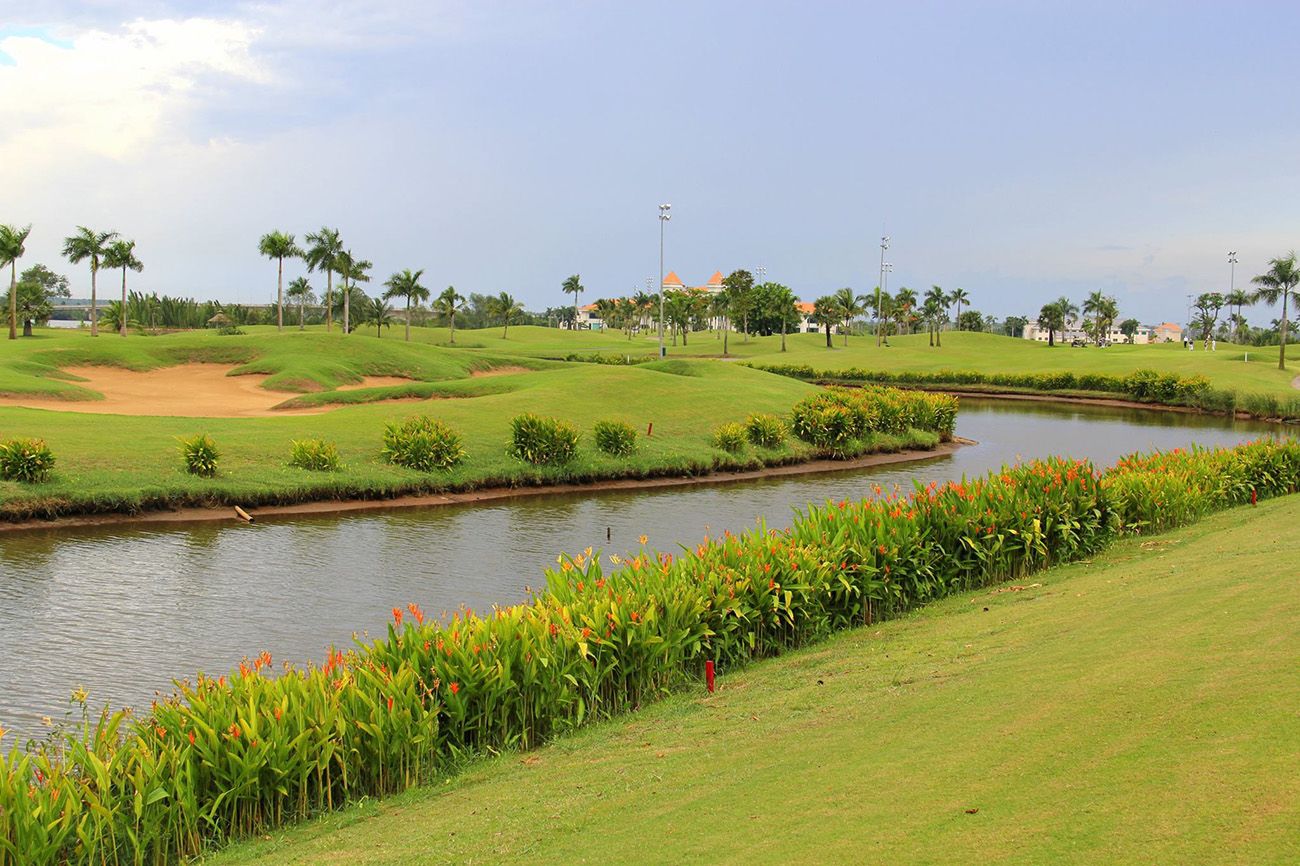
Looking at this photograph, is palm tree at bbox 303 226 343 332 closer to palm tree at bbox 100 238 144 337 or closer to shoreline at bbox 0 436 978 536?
palm tree at bbox 100 238 144 337

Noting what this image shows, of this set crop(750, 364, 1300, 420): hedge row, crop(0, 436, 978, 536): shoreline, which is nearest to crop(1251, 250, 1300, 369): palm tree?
crop(750, 364, 1300, 420): hedge row

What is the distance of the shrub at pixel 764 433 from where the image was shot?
3781cm

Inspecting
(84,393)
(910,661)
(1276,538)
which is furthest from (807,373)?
(910,661)

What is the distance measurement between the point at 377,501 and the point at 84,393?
21902 millimetres

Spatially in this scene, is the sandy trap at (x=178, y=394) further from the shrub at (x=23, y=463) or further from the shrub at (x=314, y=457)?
the shrub at (x=23, y=463)

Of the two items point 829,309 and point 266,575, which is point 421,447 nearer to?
point 266,575

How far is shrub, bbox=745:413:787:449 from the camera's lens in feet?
124

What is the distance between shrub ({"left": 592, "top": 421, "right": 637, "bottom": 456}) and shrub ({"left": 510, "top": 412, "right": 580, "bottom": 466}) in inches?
62.1

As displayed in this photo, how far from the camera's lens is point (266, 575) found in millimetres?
19234

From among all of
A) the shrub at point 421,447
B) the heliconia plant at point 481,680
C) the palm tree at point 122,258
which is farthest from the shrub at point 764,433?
the palm tree at point 122,258

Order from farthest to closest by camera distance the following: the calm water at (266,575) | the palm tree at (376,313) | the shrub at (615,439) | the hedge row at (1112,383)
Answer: the palm tree at (376,313), the hedge row at (1112,383), the shrub at (615,439), the calm water at (266,575)

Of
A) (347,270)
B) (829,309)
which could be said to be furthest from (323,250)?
(829,309)

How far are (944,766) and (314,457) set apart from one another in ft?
78.9

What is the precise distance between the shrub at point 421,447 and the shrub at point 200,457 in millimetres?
4908
